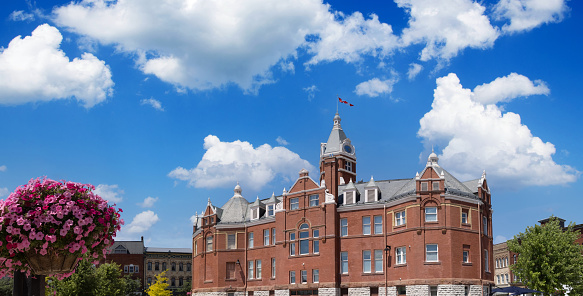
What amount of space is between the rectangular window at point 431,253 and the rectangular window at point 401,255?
2576mm

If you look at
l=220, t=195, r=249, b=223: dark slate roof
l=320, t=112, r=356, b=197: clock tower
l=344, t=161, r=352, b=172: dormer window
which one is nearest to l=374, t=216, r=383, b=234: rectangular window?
l=320, t=112, r=356, b=197: clock tower

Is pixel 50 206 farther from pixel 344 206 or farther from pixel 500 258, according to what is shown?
pixel 500 258

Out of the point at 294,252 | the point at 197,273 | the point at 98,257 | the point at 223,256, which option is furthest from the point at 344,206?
the point at 98,257

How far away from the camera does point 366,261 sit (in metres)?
62.8

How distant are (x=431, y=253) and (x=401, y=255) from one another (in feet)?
11.5

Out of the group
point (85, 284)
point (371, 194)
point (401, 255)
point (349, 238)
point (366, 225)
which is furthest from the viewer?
point (85, 284)

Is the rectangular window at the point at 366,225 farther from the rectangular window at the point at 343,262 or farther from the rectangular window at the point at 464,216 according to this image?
the rectangular window at the point at 464,216

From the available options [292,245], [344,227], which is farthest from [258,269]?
[344,227]

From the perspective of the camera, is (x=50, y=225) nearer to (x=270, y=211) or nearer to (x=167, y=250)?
(x=270, y=211)

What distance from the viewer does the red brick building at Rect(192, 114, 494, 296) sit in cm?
5741

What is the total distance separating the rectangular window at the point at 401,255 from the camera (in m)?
59.4

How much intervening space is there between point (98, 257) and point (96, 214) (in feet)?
7.16

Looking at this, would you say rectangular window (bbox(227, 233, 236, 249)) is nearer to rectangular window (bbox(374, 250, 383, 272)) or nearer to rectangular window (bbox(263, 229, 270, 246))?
rectangular window (bbox(263, 229, 270, 246))

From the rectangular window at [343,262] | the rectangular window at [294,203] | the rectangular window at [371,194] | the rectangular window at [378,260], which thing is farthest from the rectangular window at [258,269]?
the rectangular window at [371,194]
